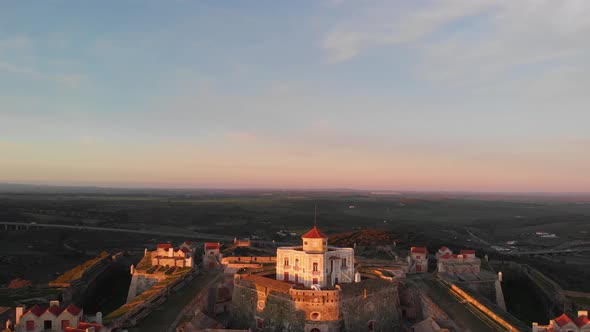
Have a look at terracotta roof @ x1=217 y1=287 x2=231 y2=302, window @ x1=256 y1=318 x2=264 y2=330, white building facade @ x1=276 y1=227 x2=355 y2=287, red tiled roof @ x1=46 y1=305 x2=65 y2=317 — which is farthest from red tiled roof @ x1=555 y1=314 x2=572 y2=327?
red tiled roof @ x1=46 y1=305 x2=65 y2=317

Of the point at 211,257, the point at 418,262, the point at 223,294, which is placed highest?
the point at 211,257

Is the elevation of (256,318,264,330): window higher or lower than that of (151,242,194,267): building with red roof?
lower

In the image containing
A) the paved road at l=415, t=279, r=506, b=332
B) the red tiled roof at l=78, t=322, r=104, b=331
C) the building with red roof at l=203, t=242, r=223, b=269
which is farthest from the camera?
the building with red roof at l=203, t=242, r=223, b=269

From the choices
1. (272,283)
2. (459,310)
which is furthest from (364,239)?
(272,283)

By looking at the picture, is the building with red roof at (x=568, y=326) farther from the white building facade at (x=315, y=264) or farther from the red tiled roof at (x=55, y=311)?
the red tiled roof at (x=55, y=311)

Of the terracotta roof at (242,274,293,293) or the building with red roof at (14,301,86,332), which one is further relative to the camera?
the terracotta roof at (242,274,293,293)

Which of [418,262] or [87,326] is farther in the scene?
[418,262]

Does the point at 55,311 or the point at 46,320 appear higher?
the point at 55,311

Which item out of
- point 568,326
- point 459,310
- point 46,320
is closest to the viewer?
point 568,326

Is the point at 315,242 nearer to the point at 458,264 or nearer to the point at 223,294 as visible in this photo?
the point at 223,294

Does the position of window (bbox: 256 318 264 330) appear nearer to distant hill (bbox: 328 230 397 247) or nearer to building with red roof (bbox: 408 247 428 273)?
building with red roof (bbox: 408 247 428 273)
